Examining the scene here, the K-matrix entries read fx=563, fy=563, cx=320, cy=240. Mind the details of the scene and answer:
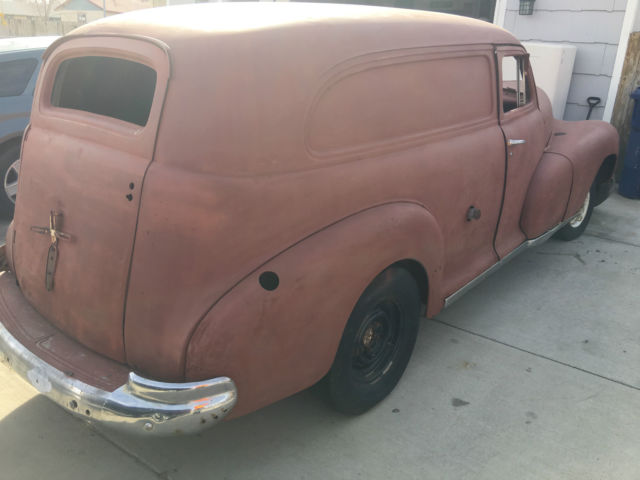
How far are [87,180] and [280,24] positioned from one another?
3.28 feet

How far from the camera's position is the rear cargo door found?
2160 mm

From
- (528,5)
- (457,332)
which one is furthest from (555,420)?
(528,5)

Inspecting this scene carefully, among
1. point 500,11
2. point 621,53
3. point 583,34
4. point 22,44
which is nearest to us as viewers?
point 22,44

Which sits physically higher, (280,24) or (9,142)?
(280,24)

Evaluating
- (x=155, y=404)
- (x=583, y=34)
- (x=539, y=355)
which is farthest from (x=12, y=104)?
(x=583, y=34)

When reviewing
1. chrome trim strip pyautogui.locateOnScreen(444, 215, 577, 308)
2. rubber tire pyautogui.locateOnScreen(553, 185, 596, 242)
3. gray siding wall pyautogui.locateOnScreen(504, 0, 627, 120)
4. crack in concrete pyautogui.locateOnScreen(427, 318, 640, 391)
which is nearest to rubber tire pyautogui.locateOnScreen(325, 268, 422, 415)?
chrome trim strip pyautogui.locateOnScreen(444, 215, 577, 308)

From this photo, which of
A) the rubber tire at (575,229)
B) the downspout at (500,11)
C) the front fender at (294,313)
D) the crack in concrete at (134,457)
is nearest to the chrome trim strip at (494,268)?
the rubber tire at (575,229)

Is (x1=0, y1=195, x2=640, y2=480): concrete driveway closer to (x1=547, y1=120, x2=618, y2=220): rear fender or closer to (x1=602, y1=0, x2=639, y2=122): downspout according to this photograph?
(x1=547, y1=120, x2=618, y2=220): rear fender

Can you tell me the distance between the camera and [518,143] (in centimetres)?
353

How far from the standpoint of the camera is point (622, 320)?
3785 mm

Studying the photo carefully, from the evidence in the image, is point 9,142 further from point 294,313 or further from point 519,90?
point 519,90

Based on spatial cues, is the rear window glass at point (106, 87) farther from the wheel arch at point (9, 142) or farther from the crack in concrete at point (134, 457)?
the wheel arch at point (9, 142)

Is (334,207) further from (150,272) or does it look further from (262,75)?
(150,272)

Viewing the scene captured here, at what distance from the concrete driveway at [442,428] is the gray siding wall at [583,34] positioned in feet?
14.0
